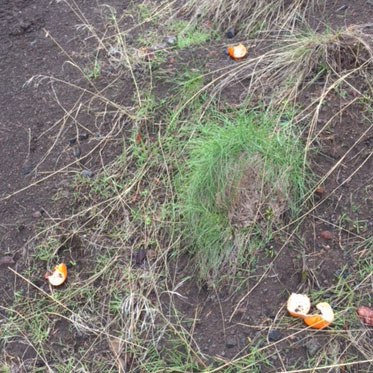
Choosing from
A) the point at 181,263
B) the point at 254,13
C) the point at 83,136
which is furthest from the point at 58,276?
the point at 254,13

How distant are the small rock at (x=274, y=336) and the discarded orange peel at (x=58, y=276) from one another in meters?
0.80

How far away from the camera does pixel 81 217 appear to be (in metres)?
2.38

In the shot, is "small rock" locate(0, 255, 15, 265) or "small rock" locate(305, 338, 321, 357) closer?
"small rock" locate(305, 338, 321, 357)

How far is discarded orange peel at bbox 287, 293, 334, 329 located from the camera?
1.92 m

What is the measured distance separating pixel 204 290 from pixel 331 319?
447 millimetres

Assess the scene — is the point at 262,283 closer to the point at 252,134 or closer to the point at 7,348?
the point at 252,134

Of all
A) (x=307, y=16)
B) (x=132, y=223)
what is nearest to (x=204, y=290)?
(x=132, y=223)

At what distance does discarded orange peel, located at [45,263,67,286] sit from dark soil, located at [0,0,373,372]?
0.15 m

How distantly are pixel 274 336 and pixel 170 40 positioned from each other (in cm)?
156

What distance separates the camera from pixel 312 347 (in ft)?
6.25

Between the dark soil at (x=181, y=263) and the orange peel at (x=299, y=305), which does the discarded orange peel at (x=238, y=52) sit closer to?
the dark soil at (x=181, y=263)

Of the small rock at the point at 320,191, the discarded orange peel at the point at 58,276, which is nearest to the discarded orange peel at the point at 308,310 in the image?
the small rock at the point at 320,191

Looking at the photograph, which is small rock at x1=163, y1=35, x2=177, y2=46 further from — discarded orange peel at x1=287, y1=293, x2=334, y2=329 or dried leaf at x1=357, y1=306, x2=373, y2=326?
dried leaf at x1=357, y1=306, x2=373, y2=326

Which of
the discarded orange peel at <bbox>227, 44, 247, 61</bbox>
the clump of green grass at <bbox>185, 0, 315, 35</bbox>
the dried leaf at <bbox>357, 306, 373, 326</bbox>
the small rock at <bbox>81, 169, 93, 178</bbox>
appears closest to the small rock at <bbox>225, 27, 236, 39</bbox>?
the clump of green grass at <bbox>185, 0, 315, 35</bbox>
